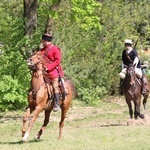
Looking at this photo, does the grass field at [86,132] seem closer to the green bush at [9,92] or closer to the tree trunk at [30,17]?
the green bush at [9,92]

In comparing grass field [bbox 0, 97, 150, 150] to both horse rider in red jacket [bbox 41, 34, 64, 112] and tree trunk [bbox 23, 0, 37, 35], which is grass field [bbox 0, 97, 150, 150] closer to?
horse rider in red jacket [bbox 41, 34, 64, 112]

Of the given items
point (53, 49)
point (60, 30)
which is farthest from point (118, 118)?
point (53, 49)

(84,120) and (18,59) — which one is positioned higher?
(18,59)

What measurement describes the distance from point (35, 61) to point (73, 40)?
1506cm

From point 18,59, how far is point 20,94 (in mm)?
1789

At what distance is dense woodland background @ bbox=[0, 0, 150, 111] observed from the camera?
74.2 feet

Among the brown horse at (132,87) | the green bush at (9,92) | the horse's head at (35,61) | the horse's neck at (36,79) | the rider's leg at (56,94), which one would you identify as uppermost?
the horse's head at (35,61)

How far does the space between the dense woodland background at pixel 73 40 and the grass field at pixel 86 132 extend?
143 centimetres

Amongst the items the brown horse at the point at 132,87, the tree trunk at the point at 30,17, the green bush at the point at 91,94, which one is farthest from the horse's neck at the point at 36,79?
the green bush at the point at 91,94

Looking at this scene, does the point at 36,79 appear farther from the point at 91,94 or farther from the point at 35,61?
the point at 91,94

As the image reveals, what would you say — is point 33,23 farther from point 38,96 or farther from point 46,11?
point 38,96

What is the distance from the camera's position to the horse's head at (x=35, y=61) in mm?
12227

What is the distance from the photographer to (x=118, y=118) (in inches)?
835

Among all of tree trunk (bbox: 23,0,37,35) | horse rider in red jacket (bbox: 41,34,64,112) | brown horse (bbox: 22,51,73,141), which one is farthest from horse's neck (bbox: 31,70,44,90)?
tree trunk (bbox: 23,0,37,35)
